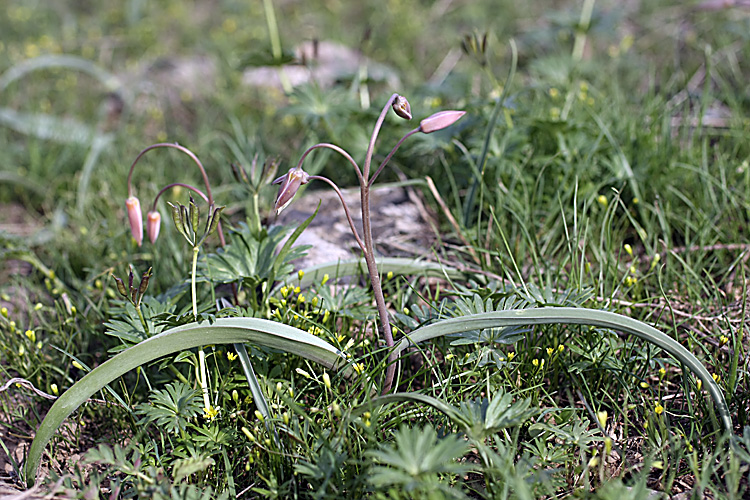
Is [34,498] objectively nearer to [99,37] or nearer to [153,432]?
[153,432]

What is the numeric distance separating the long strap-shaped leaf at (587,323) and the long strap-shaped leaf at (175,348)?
304 millimetres

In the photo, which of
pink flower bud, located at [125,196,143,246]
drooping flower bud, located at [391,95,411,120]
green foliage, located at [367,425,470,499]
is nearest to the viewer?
green foliage, located at [367,425,470,499]

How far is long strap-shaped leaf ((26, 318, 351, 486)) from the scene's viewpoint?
1.55m

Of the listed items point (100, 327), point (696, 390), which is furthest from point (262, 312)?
point (696, 390)

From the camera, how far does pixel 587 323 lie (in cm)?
151

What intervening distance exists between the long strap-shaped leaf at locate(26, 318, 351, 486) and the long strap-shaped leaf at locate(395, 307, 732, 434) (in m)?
0.30

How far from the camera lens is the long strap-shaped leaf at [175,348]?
1.55m

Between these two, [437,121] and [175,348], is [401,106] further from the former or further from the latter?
[175,348]

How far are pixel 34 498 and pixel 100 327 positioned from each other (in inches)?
30.9

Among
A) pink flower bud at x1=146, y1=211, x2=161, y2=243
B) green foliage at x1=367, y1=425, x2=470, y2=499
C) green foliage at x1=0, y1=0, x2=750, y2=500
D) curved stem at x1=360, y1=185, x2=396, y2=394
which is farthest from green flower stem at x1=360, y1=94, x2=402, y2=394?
pink flower bud at x1=146, y1=211, x2=161, y2=243

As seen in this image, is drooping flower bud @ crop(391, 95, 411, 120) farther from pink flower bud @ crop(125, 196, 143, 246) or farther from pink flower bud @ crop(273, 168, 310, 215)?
pink flower bud @ crop(125, 196, 143, 246)

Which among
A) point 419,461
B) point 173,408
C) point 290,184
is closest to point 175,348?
point 173,408

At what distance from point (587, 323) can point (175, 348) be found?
107cm

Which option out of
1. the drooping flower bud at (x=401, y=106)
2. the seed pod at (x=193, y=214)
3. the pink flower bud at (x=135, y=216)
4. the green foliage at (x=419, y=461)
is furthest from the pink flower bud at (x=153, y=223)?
→ the green foliage at (x=419, y=461)
